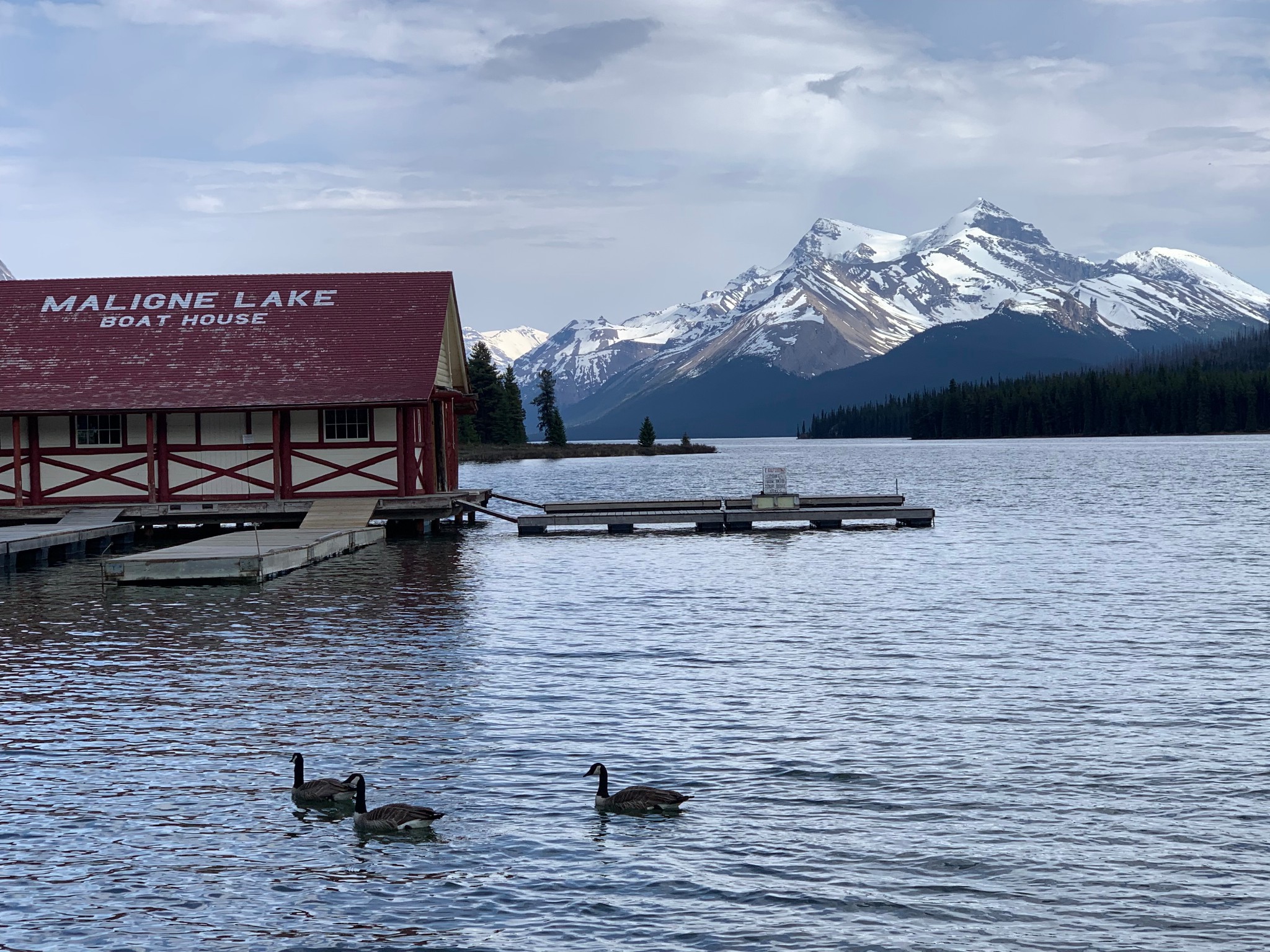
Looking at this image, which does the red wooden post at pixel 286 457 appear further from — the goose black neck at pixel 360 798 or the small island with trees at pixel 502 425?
the small island with trees at pixel 502 425

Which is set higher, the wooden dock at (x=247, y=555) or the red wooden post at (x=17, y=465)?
the red wooden post at (x=17, y=465)

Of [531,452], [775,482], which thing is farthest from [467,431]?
[775,482]

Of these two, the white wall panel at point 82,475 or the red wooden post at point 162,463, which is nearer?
the red wooden post at point 162,463

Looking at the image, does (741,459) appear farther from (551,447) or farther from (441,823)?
(441,823)

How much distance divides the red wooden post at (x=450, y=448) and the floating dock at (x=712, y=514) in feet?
13.7

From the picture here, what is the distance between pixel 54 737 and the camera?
1541 centimetres

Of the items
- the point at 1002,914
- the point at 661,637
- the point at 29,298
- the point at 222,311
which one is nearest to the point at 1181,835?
the point at 1002,914

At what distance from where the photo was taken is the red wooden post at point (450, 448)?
50188mm

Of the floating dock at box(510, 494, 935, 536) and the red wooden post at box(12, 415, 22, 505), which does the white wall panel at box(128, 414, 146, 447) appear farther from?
the floating dock at box(510, 494, 935, 536)

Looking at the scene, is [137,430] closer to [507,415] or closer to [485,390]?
[485,390]

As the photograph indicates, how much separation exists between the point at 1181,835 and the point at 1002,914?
2706 millimetres

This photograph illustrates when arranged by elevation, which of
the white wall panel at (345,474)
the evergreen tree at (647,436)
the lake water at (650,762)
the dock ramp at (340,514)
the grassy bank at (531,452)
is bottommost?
the lake water at (650,762)

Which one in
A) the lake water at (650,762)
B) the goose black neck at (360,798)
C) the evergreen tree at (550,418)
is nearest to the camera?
the lake water at (650,762)

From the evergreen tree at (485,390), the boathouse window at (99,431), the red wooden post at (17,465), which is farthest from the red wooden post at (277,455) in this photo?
the evergreen tree at (485,390)
